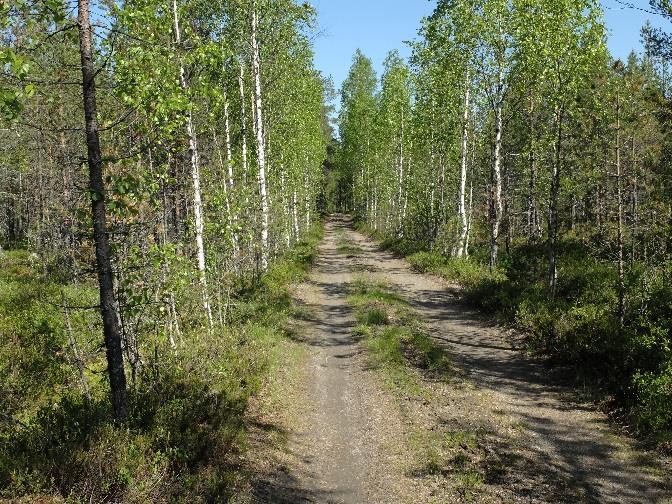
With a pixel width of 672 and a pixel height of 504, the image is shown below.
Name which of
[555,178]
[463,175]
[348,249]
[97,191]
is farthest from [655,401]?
[348,249]

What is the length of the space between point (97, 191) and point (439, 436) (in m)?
8.02

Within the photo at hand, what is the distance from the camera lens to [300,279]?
83.2 feet

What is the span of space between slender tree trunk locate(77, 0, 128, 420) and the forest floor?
3.42 meters

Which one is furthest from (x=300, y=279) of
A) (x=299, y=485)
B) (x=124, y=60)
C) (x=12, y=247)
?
(x=12, y=247)

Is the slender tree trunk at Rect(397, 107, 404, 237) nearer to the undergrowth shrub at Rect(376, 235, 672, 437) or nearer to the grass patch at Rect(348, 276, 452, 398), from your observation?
the undergrowth shrub at Rect(376, 235, 672, 437)

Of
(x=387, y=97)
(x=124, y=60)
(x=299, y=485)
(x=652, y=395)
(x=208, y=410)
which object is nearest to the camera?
(x=124, y=60)

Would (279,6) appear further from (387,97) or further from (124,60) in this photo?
(387,97)

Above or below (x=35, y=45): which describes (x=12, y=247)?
below

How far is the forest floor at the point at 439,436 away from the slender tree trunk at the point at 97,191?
3.42m

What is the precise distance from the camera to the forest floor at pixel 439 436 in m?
8.67

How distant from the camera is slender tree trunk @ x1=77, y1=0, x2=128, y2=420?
6655 millimetres

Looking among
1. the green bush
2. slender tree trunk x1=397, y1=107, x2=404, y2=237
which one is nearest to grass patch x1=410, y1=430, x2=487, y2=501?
the green bush

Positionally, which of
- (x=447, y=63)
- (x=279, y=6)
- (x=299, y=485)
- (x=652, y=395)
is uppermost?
(x=279, y=6)

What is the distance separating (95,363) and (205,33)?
13.9m
